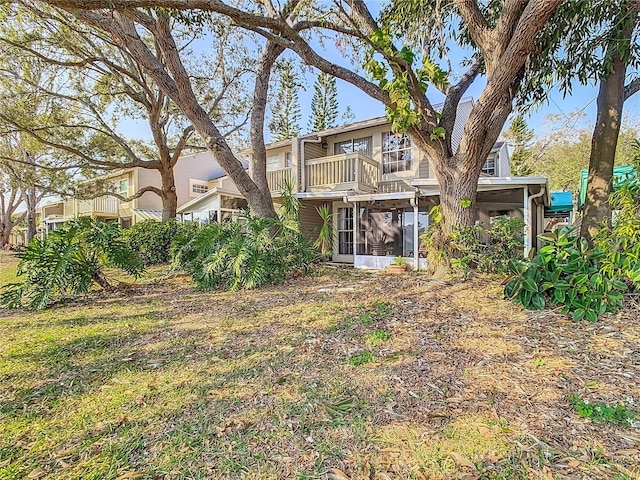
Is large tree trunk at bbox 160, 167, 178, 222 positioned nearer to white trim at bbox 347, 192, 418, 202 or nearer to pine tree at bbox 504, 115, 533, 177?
white trim at bbox 347, 192, 418, 202

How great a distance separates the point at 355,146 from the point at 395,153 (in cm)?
183

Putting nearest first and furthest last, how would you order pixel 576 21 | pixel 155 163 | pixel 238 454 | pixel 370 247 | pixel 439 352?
pixel 238 454 → pixel 439 352 → pixel 576 21 → pixel 370 247 → pixel 155 163

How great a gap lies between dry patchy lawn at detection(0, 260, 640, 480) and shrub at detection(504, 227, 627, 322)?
0.21 metres

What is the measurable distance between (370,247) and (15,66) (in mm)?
14469

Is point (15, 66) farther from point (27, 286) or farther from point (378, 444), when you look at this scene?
point (378, 444)

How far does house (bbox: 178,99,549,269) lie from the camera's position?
1072cm

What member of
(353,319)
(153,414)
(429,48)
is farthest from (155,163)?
(153,414)

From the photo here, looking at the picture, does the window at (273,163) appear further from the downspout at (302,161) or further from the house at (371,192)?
the downspout at (302,161)

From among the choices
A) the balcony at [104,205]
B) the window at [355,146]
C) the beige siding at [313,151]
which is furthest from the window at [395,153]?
the balcony at [104,205]

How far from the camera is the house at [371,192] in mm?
10719

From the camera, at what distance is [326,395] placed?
2.69m

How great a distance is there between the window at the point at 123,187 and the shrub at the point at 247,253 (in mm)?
16543

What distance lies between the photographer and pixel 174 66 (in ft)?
23.3

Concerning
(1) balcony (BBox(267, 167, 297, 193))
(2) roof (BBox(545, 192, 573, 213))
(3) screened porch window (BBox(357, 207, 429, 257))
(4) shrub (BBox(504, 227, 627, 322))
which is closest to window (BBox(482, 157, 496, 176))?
(3) screened porch window (BBox(357, 207, 429, 257))
